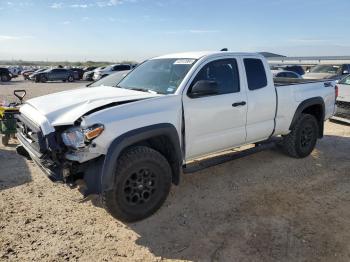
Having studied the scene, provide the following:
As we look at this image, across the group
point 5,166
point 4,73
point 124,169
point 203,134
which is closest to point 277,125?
point 203,134

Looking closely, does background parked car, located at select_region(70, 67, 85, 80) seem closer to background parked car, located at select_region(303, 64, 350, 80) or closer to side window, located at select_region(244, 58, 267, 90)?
background parked car, located at select_region(303, 64, 350, 80)

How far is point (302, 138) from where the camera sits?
6.32 meters

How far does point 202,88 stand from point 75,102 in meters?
1.53

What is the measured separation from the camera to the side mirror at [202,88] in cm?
420

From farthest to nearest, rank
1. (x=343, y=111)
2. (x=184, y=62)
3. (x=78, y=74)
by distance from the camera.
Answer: (x=78, y=74) → (x=343, y=111) → (x=184, y=62)

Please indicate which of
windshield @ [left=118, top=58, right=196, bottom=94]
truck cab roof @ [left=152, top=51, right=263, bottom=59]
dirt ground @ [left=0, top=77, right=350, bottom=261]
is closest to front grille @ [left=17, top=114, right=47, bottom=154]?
dirt ground @ [left=0, top=77, right=350, bottom=261]

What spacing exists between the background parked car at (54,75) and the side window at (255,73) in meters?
30.5

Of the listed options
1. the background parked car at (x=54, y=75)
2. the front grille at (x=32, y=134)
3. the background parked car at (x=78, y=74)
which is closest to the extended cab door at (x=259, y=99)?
the front grille at (x=32, y=134)

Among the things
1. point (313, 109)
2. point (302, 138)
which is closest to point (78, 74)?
point (313, 109)

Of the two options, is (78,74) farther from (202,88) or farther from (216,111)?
(202,88)

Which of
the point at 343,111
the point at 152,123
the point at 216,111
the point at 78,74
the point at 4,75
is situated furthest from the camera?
the point at 78,74

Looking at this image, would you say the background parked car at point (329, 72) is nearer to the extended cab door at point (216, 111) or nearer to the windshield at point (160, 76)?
the extended cab door at point (216, 111)

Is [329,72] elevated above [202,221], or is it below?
above

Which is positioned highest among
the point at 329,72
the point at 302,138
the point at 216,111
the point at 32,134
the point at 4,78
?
the point at 216,111
